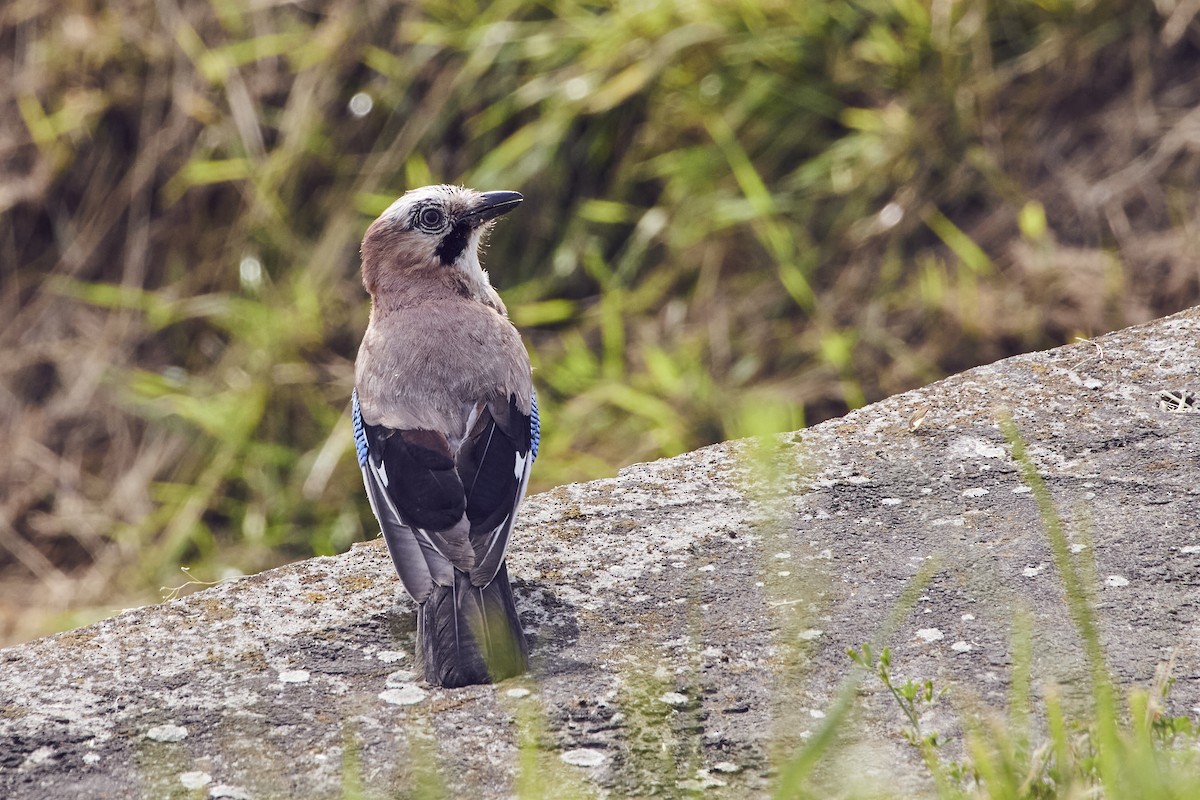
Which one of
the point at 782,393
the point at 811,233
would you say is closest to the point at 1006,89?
the point at 811,233

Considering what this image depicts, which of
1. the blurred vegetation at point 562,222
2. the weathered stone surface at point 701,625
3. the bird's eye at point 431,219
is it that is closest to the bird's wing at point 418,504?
the weathered stone surface at point 701,625

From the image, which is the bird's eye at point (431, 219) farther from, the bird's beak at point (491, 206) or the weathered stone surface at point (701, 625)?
the weathered stone surface at point (701, 625)

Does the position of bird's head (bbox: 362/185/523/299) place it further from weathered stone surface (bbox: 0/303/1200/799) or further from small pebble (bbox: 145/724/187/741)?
small pebble (bbox: 145/724/187/741)

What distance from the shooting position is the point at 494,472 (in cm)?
329

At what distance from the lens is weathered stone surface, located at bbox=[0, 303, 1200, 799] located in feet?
8.52

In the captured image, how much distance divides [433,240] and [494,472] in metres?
1.21

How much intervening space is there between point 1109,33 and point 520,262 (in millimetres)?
2503

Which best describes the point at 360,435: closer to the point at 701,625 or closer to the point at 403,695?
the point at 403,695

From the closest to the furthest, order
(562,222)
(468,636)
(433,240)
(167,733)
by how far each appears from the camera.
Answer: (167,733) < (468,636) < (433,240) < (562,222)

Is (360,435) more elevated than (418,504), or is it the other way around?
(360,435)

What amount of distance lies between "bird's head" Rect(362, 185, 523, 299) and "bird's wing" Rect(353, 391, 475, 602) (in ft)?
2.49

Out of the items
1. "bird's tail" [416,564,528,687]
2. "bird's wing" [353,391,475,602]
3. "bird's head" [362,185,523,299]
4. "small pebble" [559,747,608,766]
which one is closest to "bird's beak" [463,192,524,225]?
"bird's head" [362,185,523,299]

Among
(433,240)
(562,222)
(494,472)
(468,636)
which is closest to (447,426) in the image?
(494,472)

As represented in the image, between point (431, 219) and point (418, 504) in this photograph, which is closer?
point (418, 504)
